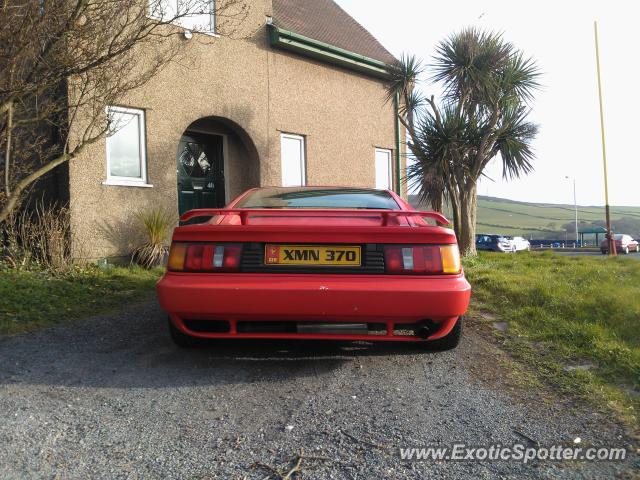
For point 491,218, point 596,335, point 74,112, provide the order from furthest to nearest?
1. point 491,218
2. point 74,112
3. point 596,335

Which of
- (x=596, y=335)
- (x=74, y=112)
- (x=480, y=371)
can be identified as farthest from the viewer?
(x=74, y=112)

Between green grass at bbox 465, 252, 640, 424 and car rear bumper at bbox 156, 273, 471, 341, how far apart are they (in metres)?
0.92

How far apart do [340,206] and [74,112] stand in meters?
4.54

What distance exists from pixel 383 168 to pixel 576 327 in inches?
362

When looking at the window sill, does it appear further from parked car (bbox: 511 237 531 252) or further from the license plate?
parked car (bbox: 511 237 531 252)

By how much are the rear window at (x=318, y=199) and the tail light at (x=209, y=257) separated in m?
0.99

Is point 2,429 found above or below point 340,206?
below

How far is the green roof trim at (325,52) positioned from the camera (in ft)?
32.8

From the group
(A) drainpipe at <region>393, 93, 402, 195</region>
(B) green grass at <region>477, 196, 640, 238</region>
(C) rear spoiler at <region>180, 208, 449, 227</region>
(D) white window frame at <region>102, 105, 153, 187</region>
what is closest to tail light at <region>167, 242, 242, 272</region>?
(C) rear spoiler at <region>180, 208, 449, 227</region>

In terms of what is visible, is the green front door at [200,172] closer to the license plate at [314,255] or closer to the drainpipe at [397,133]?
the drainpipe at [397,133]

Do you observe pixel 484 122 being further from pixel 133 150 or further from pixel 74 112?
pixel 74 112

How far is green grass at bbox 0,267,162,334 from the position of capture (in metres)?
4.70

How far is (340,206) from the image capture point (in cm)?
411

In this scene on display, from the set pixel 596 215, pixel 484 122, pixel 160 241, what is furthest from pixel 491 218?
pixel 160 241
